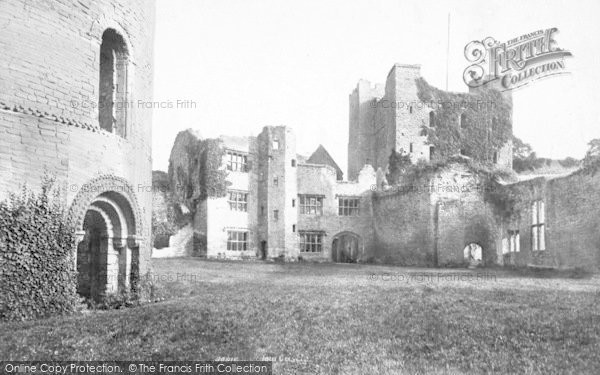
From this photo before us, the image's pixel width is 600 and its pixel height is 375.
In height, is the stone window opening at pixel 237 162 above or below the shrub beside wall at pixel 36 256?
above

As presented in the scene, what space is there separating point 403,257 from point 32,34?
2607cm

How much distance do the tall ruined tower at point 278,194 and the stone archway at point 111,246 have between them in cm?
2201

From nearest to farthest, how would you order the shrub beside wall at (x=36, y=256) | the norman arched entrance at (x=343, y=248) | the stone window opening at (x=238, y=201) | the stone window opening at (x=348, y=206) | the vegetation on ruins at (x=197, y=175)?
the shrub beside wall at (x=36, y=256), the vegetation on ruins at (x=197, y=175), the stone window opening at (x=238, y=201), the stone window opening at (x=348, y=206), the norman arched entrance at (x=343, y=248)

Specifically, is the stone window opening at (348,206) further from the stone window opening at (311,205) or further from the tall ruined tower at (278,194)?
the tall ruined tower at (278,194)

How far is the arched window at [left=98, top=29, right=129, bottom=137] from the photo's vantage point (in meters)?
13.2

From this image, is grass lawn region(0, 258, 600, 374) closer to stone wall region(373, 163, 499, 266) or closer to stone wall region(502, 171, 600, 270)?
stone wall region(502, 171, 600, 270)

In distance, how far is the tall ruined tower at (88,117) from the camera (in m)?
10.1

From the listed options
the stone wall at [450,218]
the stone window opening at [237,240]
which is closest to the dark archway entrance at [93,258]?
the stone wall at [450,218]

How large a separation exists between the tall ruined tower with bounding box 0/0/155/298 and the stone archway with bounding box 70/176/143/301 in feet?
0.08

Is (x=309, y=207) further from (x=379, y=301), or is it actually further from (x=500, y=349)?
(x=500, y=349)

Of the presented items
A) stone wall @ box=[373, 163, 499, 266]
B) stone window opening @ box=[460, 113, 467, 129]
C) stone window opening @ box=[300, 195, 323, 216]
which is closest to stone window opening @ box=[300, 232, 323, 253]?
stone window opening @ box=[300, 195, 323, 216]

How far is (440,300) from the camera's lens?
12.5m

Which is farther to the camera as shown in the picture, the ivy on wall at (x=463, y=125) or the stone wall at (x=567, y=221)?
the ivy on wall at (x=463, y=125)

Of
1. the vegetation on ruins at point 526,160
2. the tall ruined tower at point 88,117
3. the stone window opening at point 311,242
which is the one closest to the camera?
the tall ruined tower at point 88,117
